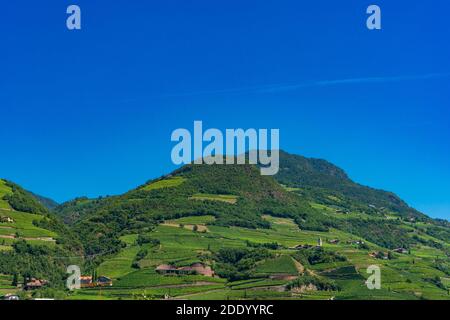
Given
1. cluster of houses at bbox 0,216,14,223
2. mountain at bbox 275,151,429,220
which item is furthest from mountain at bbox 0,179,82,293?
mountain at bbox 275,151,429,220

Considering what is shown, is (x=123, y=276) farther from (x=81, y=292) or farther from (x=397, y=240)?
(x=397, y=240)

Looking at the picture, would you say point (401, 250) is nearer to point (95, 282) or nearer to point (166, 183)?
point (166, 183)

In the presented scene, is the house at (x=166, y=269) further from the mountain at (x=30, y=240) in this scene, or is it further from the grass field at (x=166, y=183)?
the grass field at (x=166, y=183)

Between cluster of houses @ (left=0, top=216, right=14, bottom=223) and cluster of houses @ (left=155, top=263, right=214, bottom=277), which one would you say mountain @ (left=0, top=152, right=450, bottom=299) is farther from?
cluster of houses @ (left=0, top=216, right=14, bottom=223)

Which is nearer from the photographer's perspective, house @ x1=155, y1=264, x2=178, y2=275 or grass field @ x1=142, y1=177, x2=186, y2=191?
house @ x1=155, y1=264, x2=178, y2=275

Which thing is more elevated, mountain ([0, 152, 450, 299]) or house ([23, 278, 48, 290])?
mountain ([0, 152, 450, 299])

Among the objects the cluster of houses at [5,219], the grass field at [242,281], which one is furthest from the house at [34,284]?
the cluster of houses at [5,219]
